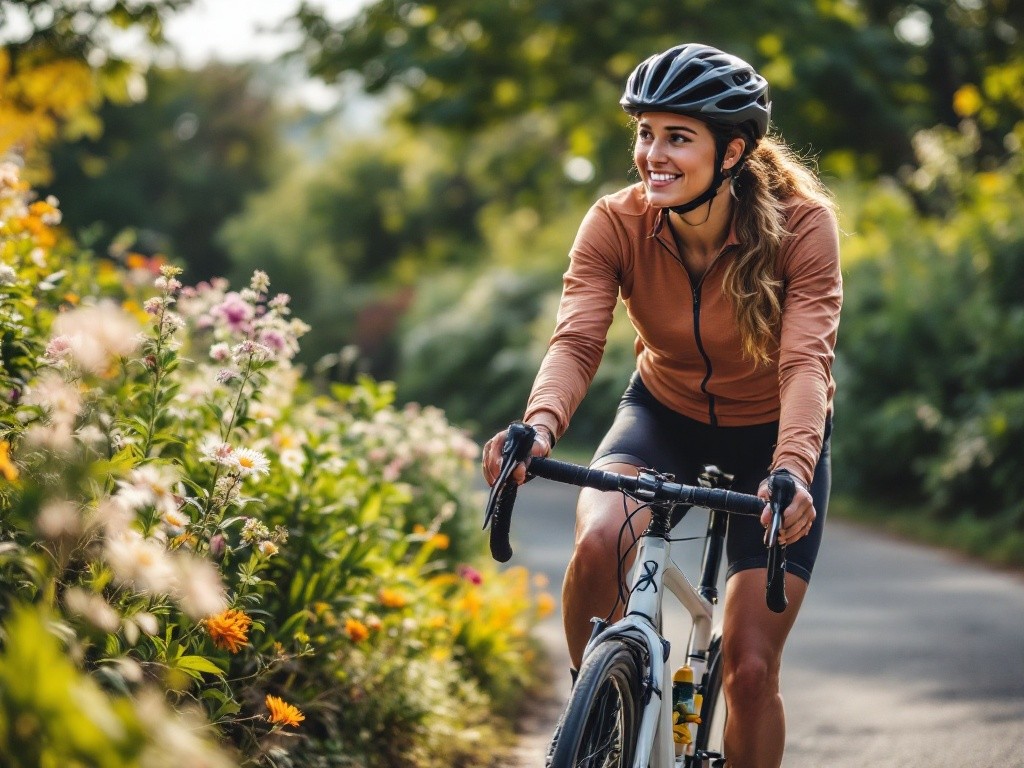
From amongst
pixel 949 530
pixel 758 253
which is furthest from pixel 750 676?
pixel 949 530

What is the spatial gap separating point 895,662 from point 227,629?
15.7 ft

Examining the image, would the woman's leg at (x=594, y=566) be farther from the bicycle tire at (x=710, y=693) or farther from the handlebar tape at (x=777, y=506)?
the bicycle tire at (x=710, y=693)

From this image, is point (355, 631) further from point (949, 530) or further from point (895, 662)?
point (949, 530)

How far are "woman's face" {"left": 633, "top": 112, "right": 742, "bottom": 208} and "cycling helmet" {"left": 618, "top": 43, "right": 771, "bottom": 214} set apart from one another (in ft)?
0.09

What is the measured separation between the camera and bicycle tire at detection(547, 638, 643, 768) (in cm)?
243

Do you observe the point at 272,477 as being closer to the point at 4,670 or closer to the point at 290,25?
the point at 4,670

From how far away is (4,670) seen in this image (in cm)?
148

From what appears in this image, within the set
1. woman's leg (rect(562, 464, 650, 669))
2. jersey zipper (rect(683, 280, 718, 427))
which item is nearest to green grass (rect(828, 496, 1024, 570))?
jersey zipper (rect(683, 280, 718, 427))

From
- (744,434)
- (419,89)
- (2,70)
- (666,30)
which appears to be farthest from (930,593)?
(419,89)

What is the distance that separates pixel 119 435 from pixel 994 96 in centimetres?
1589

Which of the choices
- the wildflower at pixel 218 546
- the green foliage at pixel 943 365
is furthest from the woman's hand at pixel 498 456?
the green foliage at pixel 943 365

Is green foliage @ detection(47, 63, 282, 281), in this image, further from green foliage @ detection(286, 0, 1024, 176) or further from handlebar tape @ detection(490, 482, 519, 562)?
handlebar tape @ detection(490, 482, 519, 562)

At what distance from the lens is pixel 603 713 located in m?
2.66

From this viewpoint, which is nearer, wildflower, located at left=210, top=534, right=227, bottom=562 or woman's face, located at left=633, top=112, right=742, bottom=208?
woman's face, located at left=633, top=112, right=742, bottom=208
